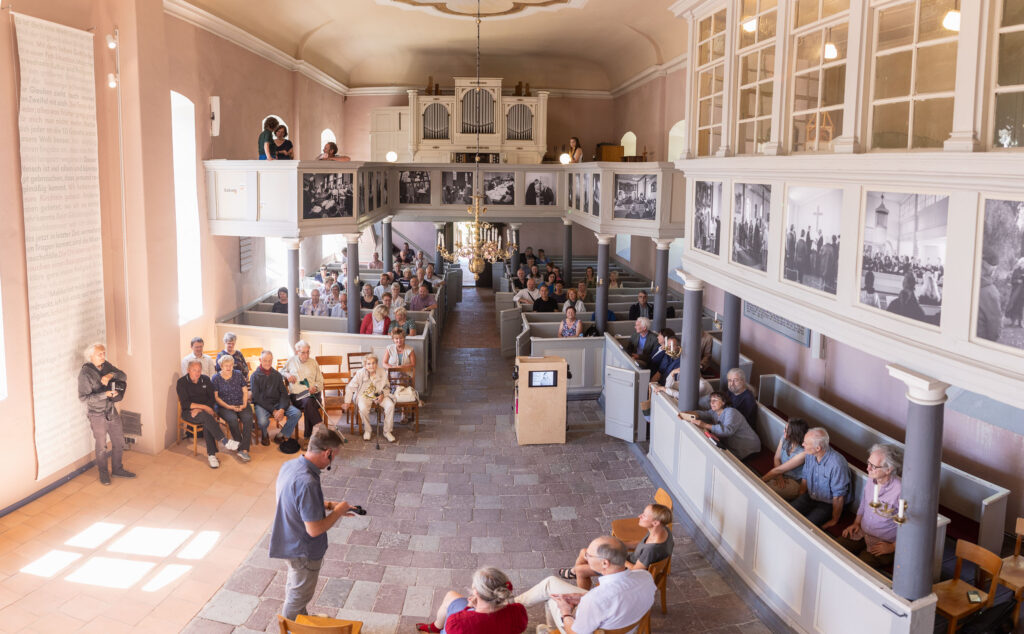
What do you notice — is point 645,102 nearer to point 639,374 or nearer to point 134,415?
point 639,374

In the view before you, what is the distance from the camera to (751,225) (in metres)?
6.84

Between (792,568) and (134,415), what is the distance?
8.18 metres

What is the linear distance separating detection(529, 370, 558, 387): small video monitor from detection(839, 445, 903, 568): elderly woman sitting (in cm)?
458

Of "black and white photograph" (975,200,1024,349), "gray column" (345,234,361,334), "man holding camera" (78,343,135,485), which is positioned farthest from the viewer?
"gray column" (345,234,361,334)

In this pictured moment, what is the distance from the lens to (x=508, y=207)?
1686cm

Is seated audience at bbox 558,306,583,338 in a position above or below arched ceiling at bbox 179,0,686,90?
below

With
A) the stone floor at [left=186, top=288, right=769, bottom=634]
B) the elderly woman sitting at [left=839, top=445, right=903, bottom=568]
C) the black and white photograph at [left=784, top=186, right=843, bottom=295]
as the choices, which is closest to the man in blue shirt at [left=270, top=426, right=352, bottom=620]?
the stone floor at [left=186, top=288, right=769, bottom=634]

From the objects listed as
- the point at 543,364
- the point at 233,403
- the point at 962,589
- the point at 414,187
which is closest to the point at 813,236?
the point at 962,589

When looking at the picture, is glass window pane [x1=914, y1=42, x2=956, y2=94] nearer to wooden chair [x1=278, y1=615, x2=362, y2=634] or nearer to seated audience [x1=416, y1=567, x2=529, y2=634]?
seated audience [x1=416, y1=567, x2=529, y2=634]

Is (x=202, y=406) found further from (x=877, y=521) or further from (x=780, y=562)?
(x=877, y=521)

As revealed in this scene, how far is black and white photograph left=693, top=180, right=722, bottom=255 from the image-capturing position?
25.6ft

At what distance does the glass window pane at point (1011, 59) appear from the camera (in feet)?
13.0

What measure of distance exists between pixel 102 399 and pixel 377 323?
16.3 feet

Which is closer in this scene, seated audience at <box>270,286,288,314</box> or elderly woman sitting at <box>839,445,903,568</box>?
elderly woman sitting at <box>839,445,903,568</box>
